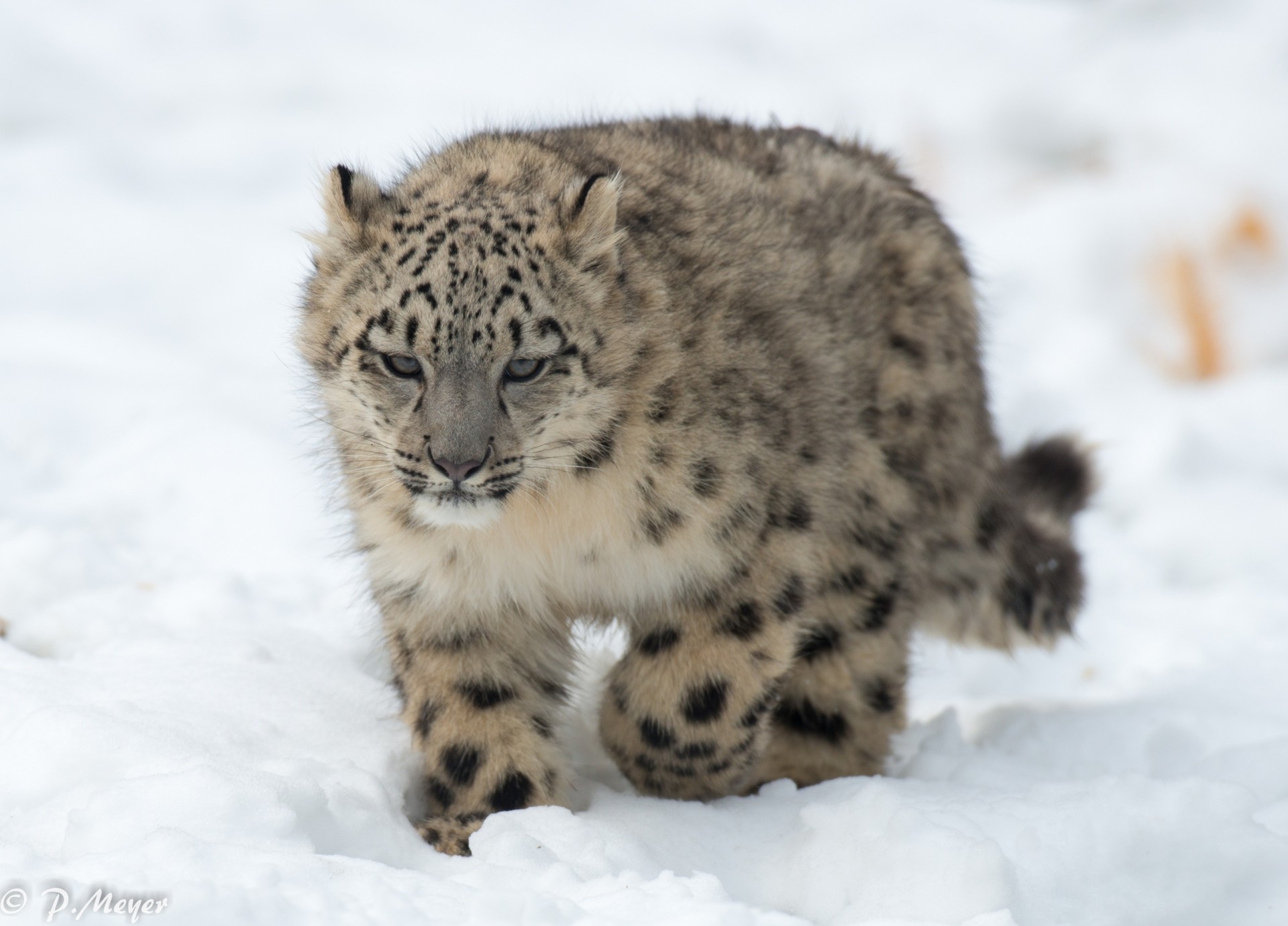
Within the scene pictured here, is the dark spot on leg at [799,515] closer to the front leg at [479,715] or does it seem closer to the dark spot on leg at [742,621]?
the dark spot on leg at [742,621]

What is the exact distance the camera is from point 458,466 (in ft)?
11.8

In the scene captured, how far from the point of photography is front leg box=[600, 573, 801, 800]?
4215mm

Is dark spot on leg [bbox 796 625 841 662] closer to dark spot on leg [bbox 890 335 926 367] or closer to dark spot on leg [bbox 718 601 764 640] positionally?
dark spot on leg [bbox 718 601 764 640]

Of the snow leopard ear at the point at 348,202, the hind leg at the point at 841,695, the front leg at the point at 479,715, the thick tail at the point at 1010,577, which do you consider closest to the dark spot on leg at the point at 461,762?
the front leg at the point at 479,715

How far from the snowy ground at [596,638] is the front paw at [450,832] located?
7 cm

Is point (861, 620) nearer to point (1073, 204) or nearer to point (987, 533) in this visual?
point (987, 533)

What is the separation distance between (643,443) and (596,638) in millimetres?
1049

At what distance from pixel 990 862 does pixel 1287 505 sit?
4.29m

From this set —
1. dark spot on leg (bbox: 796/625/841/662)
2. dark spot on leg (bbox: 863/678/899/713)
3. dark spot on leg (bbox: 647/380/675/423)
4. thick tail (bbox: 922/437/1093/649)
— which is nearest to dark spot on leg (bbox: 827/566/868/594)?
dark spot on leg (bbox: 796/625/841/662)

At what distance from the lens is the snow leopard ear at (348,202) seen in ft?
12.9

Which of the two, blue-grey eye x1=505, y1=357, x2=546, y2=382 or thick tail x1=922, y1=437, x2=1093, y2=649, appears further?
thick tail x1=922, y1=437, x2=1093, y2=649

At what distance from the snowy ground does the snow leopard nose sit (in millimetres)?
853

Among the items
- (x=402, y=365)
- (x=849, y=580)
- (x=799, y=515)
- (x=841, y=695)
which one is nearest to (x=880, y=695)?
(x=841, y=695)

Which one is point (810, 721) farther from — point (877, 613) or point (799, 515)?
point (799, 515)
